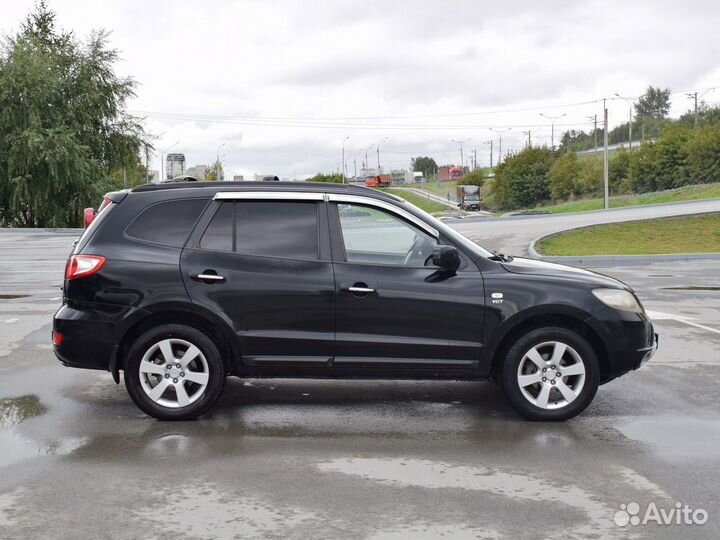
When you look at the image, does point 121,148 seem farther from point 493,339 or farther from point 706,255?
point 493,339

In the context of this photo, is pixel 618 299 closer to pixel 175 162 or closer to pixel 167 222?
pixel 167 222

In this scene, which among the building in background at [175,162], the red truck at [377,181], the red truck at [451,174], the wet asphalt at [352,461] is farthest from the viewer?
the red truck at [451,174]

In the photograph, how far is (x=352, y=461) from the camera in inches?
215

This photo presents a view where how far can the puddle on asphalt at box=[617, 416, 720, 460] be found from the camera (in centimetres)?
568

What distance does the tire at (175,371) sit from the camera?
6383 millimetres

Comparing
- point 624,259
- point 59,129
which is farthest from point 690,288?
point 59,129

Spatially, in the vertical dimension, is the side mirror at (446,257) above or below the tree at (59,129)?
below

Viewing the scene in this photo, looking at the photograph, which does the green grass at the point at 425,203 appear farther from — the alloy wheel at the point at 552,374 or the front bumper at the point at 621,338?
the alloy wheel at the point at 552,374

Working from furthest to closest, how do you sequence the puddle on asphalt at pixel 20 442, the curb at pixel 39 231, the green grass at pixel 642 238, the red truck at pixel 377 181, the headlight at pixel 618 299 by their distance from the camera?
the red truck at pixel 377 181
the curb at pixel 39 231
the green grass at pixel 642 238
the headlight at pixel 618 299
the puddle on asphalt at pixel 20 442

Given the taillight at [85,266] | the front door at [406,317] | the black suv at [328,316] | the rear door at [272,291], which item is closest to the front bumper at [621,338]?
the black suv at [328,316]

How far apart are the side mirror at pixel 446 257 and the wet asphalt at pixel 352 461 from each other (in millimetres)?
1197

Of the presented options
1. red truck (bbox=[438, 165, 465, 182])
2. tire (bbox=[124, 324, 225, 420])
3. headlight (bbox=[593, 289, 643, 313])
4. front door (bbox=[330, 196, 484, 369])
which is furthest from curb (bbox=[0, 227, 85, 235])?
red truck (bbox=[438, 165, 465, 182])

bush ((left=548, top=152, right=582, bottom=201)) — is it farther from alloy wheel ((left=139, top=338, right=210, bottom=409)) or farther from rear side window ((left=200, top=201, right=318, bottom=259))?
alloy wheel ((left=139, top=338, right=210, bottom=409))

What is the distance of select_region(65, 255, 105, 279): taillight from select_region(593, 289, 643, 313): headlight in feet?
12.4
